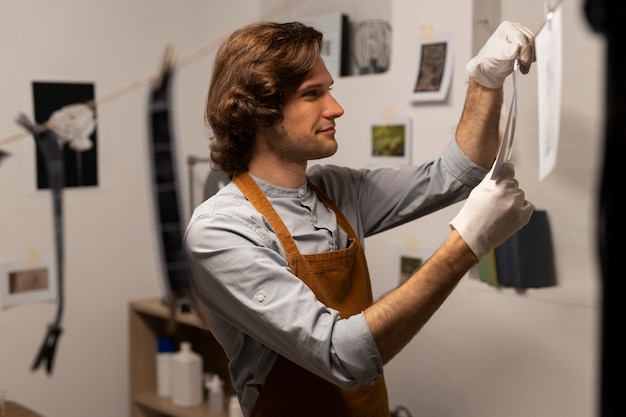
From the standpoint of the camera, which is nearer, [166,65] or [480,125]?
[166,65]

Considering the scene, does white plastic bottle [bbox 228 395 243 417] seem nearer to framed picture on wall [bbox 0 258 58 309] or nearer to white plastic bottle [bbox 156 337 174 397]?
white plastic bottle [bbox 156 337 174 397]

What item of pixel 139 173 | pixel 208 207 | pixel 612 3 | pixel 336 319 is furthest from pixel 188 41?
pixel 612 3

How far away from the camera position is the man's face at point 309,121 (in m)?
1.38

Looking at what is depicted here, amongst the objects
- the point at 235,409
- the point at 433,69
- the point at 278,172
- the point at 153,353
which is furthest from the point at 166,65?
the point at 153,353

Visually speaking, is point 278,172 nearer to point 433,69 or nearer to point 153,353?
point 433,69

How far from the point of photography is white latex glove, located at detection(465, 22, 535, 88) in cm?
127

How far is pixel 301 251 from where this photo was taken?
54.8 inches

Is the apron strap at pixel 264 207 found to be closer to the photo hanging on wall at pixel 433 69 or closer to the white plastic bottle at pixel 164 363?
the photo hanging on wall at pixel 433 69

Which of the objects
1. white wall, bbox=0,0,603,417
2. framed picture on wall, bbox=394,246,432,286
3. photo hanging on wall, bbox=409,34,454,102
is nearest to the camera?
white wall, bbox=0,0,603,417

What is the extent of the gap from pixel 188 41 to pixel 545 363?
4.39 feet

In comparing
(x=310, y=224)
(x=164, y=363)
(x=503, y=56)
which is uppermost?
(x=503, y=56)

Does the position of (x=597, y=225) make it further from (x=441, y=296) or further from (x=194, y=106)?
(x=194, y=106)

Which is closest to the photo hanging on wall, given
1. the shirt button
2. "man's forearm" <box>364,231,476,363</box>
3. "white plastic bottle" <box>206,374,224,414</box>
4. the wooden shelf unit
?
"man's forearm" <box>364,231,476,363</box>

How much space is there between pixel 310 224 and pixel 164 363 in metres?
1.19
